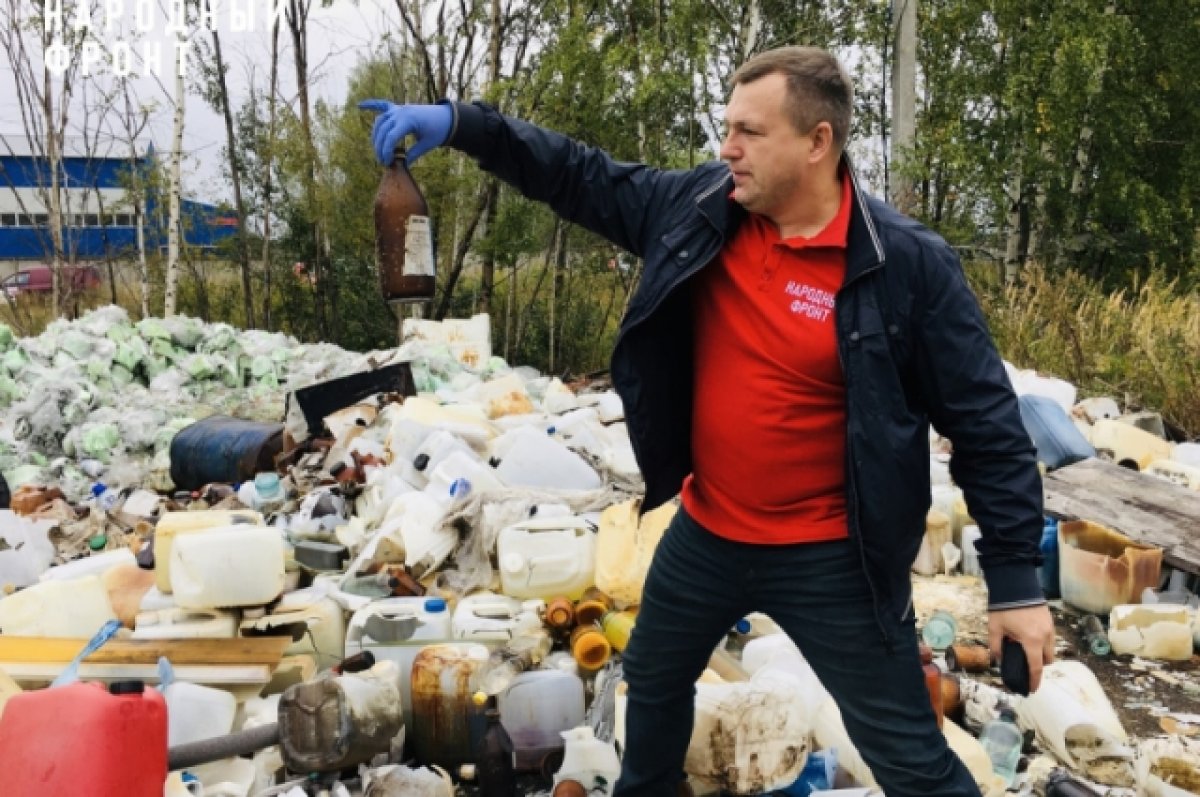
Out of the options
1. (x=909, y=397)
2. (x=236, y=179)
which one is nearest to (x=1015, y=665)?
(x=909, y=397)

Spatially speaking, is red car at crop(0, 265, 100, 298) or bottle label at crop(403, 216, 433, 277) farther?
red car at crop(0, 265, 100, 298)

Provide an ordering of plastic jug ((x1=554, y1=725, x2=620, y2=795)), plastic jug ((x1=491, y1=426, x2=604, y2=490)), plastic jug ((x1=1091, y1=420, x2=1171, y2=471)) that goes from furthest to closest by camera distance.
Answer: plastic jug ((x1=1091, y1=420, x2=1171, y2=471))
plastic jug ((x1=491, y1=426, x2=604, y2=490))
plastic jug ((x1=554, y1=725, x2=620, y2=795))

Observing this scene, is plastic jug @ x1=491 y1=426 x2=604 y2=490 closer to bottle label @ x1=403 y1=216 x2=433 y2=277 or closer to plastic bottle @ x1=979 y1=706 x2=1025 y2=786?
bottle label @ x1=403 y1=216 x2=433 y2=277

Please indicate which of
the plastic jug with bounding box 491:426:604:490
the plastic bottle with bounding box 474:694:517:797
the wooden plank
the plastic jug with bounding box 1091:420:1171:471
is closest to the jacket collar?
the plastic bottle with bounding box 474:694:517:797

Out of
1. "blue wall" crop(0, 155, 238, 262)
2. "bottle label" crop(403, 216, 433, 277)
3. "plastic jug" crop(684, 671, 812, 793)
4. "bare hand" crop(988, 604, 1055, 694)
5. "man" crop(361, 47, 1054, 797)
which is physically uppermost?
"blue wall" crop(0, 155, 238, 262)

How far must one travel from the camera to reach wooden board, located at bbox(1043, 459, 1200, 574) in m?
4.32

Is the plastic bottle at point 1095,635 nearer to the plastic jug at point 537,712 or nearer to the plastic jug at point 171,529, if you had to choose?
the plastic jug at point 537,712

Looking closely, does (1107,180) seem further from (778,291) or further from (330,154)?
(778,291)

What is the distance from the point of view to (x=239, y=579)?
3.28 meters

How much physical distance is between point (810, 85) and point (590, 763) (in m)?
1.95

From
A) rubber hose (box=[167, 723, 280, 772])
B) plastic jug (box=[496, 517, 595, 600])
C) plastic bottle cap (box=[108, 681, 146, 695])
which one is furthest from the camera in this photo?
plastic jug (box=[496, 517, 595, 600])

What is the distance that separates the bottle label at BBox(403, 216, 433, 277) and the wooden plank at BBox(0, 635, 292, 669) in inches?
53.8

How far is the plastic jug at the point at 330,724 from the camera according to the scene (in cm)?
268

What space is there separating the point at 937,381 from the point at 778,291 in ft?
1.17
